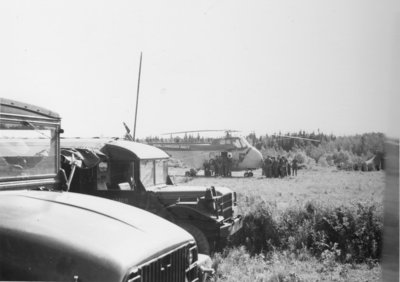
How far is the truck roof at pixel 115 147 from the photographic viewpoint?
6734 millimetres

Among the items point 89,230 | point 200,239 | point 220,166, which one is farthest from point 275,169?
point 89,230

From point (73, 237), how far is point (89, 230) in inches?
5.1

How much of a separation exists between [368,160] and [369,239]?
18.5m

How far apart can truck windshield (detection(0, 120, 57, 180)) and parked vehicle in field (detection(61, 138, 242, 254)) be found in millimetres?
2068

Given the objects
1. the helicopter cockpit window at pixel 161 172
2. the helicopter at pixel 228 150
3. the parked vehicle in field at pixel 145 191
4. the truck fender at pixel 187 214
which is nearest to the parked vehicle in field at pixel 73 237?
the parked vehicle in field at pixel 145 191

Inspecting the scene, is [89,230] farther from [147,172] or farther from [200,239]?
[147,172]

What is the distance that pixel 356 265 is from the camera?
6.32 metres

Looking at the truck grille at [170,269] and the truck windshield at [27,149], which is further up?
the truck windshield at [27,149]

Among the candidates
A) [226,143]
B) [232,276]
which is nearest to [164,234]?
[232,276]

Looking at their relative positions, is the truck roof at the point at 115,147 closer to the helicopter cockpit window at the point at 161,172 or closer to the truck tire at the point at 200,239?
the helicopter cockpit window at the point at 161,172

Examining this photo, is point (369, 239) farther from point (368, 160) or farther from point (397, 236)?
point (368, 160)

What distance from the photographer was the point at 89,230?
2373 millimetres

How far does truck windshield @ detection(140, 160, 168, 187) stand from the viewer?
6.93 metres

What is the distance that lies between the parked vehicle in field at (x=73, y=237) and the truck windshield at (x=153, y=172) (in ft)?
11.1
